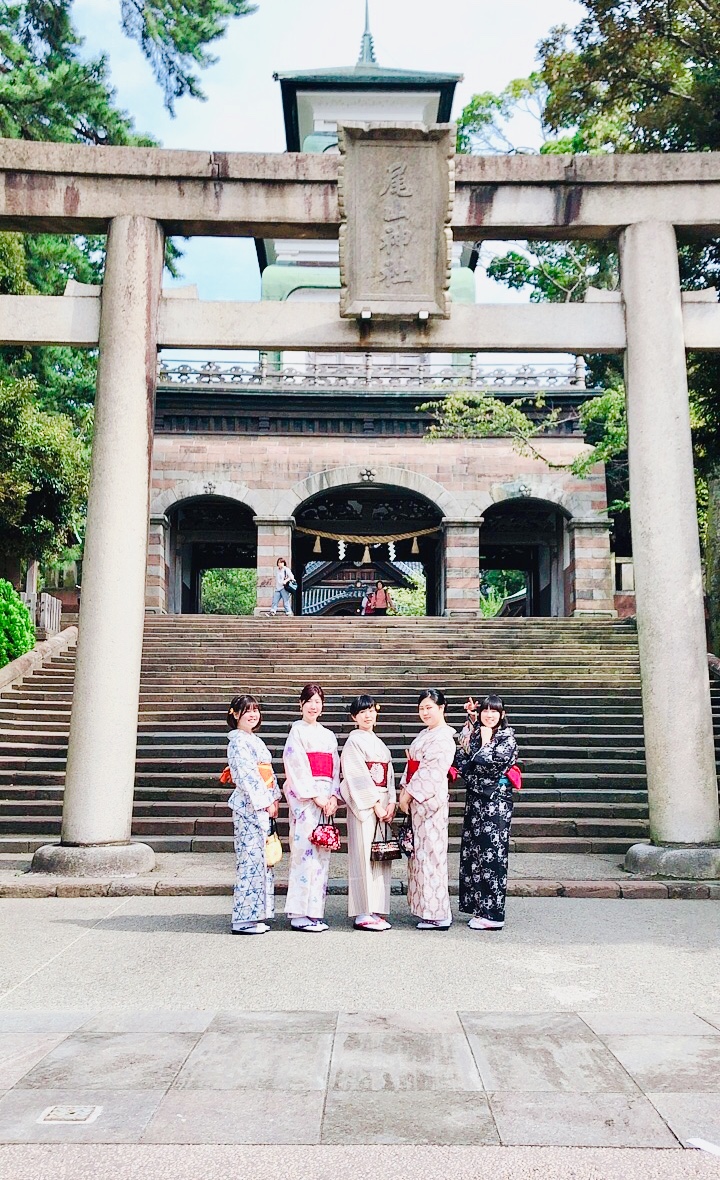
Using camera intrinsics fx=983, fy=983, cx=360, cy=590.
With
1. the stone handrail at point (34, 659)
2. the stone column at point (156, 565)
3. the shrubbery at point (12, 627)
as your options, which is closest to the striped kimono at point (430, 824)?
the stone handrail at point (34, 659)

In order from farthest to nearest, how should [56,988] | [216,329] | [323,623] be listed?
[323,623] → [216,329] → [56,988]

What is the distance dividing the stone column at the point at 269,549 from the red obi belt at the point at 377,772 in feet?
52.6

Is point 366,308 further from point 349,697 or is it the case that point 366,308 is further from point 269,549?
point 269,549

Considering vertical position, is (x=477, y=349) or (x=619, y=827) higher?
(x=477, y=349)

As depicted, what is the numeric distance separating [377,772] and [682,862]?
115 inches

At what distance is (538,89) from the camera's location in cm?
1858

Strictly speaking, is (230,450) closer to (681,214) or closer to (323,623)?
(323,623)

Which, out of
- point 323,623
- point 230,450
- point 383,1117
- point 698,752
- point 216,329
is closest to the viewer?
point 383,1117

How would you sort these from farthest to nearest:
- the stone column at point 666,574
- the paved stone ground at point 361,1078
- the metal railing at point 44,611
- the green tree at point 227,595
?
the green tree at point 227,595, the metal railing at point 44,611, the stone column at point 666,574, the paved stone ground at point 361,1078

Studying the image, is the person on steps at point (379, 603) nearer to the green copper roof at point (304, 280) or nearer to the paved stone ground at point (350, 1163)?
the green copper roof at point (304, 280)

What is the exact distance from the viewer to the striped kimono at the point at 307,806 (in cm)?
640

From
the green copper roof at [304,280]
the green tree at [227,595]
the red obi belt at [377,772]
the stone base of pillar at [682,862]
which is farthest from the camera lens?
the green tree at [227,595]

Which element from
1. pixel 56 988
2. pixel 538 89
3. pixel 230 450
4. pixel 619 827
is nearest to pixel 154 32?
pixel 538 89

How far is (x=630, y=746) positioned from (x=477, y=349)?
5.75 meters
